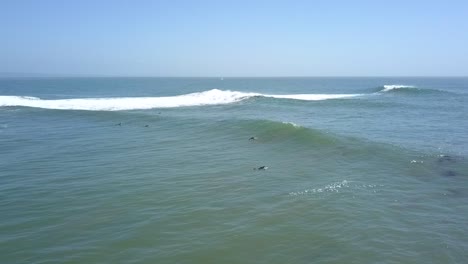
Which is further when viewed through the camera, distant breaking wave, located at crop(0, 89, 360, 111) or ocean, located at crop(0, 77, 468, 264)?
distant breaking wave, located at crop(0, 89, 360, 111)

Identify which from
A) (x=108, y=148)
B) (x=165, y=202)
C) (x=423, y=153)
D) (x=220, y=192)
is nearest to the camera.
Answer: (x=165, y=202)

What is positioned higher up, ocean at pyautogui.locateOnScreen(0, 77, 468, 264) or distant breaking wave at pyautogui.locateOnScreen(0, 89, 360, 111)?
distant breaking wave at pyautogui.locateOnScreen(0, 89, 360, 111)

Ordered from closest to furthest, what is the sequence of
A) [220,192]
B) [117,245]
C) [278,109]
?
[117,245], [220,192], [278,109]

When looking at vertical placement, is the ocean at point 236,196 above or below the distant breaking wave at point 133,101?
below

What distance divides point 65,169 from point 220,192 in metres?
7.22

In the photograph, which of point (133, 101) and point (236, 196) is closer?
point (236, 196)

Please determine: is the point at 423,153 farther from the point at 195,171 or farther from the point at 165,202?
the point at 165,202

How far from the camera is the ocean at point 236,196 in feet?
30.8

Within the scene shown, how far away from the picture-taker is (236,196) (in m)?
13.0

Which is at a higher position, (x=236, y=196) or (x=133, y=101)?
(x=133, y=101)

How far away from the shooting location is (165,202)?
1251cm

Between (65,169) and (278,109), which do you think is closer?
(65,169)

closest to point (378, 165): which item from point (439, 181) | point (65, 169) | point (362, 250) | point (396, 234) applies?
point (439, 181)

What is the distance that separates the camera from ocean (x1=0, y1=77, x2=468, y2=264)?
940 cm
